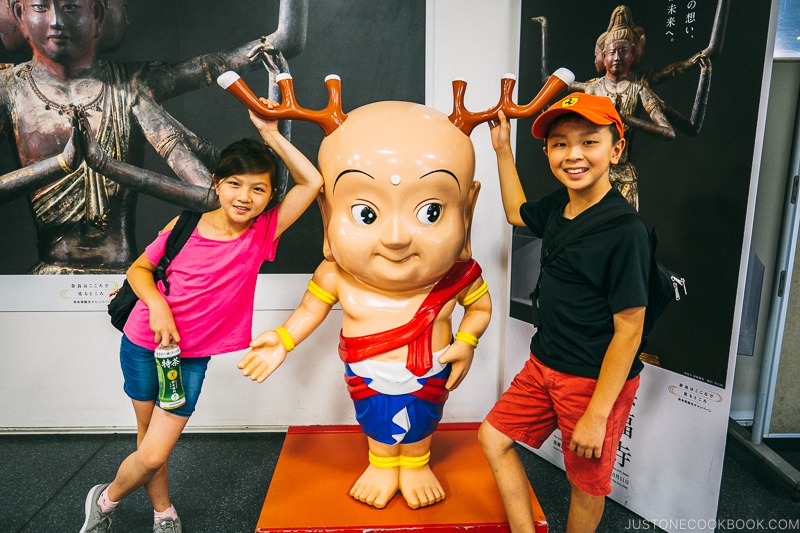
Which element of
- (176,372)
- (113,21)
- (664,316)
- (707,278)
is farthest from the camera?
(113,21)

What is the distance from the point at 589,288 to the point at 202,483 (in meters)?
1.82

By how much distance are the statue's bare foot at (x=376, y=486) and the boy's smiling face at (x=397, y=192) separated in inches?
25.2

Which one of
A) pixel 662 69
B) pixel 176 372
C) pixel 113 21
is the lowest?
pixel 176 372

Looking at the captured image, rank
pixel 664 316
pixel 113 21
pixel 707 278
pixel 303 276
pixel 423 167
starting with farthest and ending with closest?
pixel 303 276 → pixel 113 21 → pixel 664 316 → pixel 707 278 → pixel 423 167

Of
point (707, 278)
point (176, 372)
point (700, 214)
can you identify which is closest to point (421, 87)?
point (700, 214)

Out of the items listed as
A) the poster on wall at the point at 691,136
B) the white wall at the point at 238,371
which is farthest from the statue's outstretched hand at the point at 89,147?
the poster on wall at the point at 691,136

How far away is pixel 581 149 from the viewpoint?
51.4 inches

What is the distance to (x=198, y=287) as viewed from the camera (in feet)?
5.15

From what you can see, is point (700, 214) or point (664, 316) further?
point (664, 316)

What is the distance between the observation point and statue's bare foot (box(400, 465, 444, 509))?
1.61 m

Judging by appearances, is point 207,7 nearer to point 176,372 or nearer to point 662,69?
point 176,372

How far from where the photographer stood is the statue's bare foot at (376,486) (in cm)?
162

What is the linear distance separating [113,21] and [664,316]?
2.65 meters

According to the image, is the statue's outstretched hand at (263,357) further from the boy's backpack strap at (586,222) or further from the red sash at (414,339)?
the boy's backpack strap at (586,222)
